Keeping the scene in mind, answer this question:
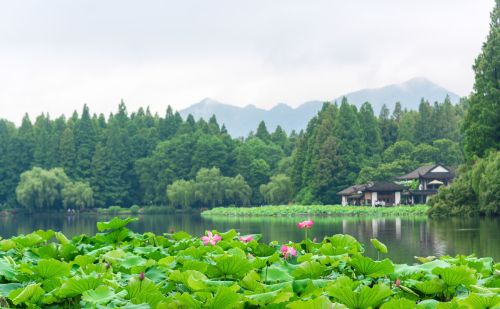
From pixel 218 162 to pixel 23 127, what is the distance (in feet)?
67.2

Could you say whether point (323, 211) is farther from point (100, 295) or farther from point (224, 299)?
point (224, 299)

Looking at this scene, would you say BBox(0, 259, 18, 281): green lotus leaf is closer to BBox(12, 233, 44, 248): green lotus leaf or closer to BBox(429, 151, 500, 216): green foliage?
BBox(12, 233, 44, 248): green lotus leaf

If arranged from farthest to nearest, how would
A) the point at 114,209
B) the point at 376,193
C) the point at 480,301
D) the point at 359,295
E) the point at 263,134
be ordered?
1. the point at 263,134
2. the point at 114,209
3. the point at 376,193
4. the point at 359,295
5. the point at 480,301

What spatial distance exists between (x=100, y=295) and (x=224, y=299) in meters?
0.47

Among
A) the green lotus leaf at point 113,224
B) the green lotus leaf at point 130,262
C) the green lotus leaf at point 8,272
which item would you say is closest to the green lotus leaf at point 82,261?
the green lotus leaf at point 130,262

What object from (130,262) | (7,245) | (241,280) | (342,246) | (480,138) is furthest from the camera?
(480,138)

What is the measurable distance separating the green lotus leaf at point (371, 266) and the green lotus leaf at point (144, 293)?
0.84 m

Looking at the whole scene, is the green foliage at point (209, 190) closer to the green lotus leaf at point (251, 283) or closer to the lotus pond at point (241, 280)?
the lotus pond at point (241, 280)

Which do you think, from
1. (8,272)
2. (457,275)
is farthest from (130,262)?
(457,275)

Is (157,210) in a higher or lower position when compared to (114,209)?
lower

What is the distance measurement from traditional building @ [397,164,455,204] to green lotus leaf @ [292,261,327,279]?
47.0 meters

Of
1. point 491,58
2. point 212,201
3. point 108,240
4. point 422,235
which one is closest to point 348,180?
point 212,201

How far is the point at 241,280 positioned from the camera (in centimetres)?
243

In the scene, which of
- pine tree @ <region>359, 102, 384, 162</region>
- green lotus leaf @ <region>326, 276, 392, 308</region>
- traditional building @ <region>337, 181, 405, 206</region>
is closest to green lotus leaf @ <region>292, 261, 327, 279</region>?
green lotus leaf @ <region>326, 276, 392, 308</region>
